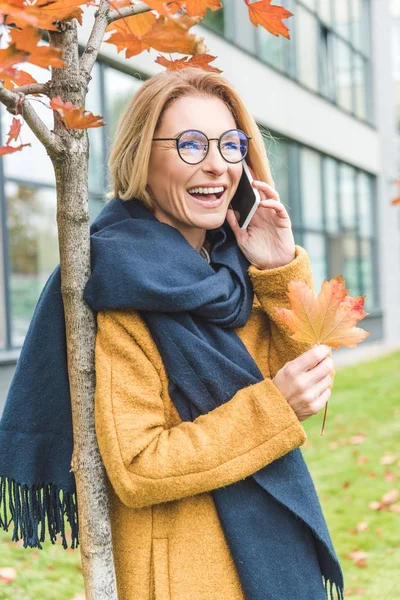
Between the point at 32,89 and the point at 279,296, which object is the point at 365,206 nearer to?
the point at 279,296

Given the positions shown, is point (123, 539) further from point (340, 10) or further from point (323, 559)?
point (340, 10)

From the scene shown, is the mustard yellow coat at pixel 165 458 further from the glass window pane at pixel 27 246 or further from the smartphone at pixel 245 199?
the glass window pane at pixel 27 246

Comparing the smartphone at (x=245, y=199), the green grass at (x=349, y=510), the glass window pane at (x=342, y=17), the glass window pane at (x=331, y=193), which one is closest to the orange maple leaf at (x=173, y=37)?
the smartphone at (x=245, y=199)

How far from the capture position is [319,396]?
5.15ft

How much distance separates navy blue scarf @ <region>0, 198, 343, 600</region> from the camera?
1.56 m

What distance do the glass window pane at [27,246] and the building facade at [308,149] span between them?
0.01 meters

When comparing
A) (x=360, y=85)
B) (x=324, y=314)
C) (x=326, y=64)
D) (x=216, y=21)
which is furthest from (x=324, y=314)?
(x=360, y=85)

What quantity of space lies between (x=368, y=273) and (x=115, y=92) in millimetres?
9055

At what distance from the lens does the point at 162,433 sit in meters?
1.50

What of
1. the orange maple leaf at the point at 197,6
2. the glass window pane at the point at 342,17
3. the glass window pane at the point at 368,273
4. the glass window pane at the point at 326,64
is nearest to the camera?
the orange maple leaf at the point at 197,6

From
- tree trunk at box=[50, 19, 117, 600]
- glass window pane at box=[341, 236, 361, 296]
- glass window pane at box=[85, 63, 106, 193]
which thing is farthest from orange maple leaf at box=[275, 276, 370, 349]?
glass window pane at box=[341, 236, 361, 296]

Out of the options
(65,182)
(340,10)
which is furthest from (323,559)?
(340,10)

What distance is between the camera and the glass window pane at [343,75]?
13.8 meters

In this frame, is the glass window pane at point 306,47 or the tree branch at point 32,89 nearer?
the tree branch at point 32,89
